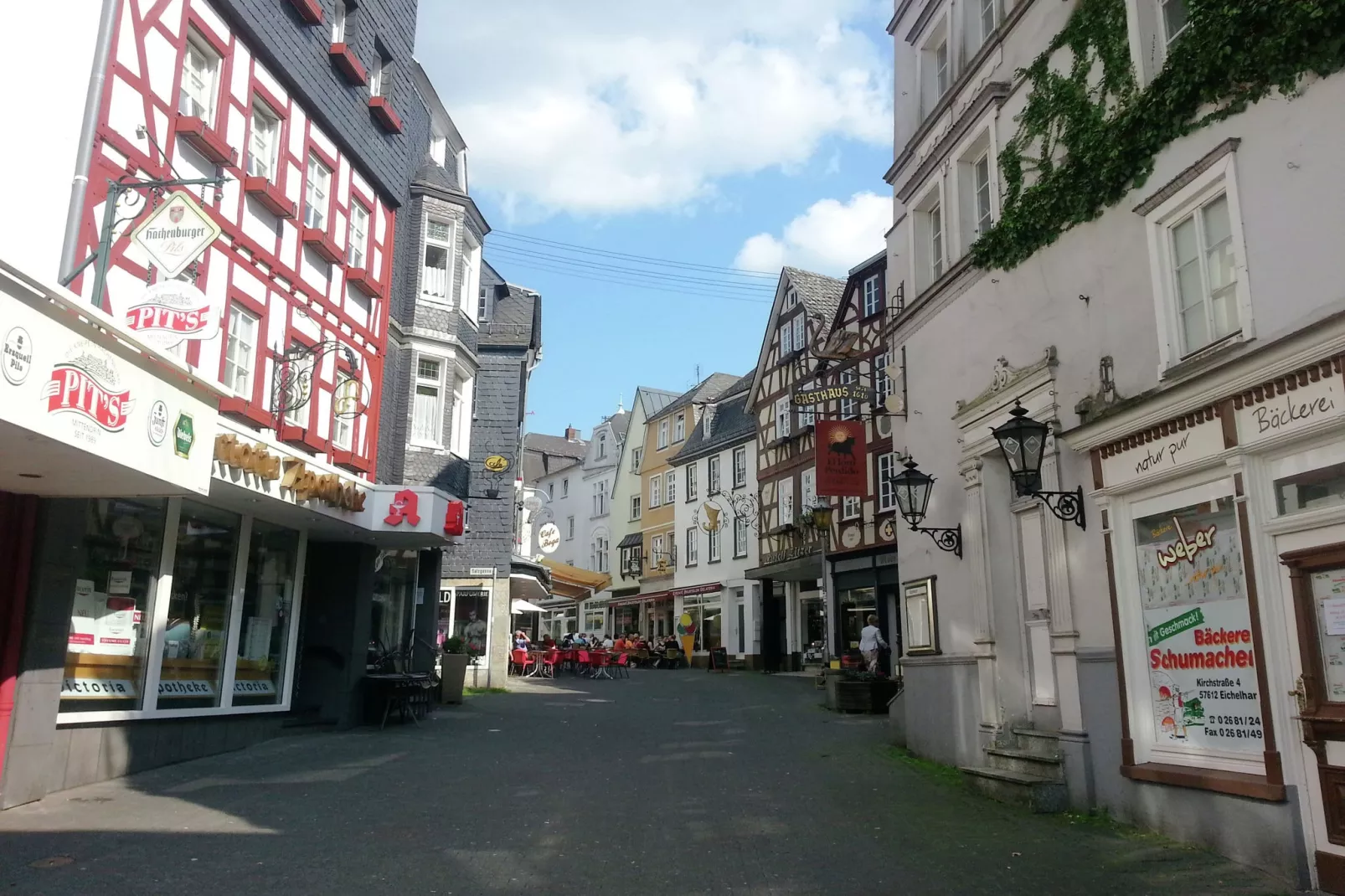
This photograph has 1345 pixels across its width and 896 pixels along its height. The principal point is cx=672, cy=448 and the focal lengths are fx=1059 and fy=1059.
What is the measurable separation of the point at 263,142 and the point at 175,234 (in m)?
4.65

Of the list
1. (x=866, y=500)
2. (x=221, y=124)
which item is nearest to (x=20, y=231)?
(x=221, y=124)

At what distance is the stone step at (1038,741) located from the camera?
9883mm

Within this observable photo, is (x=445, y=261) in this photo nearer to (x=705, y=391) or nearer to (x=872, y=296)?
(x=872, y=296)

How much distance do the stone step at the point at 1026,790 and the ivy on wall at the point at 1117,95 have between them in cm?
507

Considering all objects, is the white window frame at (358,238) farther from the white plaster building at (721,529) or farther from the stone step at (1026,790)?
the white plaster building at (721,529)

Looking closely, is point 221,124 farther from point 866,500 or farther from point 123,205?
point 866,500

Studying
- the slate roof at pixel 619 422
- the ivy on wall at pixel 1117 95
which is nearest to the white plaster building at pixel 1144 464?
the ivy on wall at pixel 1117 95

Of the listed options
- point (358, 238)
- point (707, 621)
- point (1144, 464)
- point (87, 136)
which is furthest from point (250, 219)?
point (707, 621)

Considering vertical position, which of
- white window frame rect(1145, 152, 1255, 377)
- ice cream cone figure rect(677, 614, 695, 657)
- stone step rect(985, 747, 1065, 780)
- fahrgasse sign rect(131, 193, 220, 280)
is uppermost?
fahrgasse sign rect(131, 193, 220, 280)

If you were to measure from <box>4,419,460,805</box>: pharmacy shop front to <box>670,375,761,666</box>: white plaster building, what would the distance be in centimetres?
2330

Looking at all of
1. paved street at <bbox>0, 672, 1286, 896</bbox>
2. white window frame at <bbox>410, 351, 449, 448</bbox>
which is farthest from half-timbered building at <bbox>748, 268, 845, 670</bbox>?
paved street at <bbox>0, 672, 1286, 896</bbox>

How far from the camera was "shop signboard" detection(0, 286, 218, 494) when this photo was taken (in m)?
6.68

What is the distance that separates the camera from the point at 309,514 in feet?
44.9

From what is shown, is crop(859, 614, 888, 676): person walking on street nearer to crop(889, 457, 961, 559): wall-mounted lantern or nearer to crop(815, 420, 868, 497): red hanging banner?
crop(815, 420, 868, 497): red hanging banner
